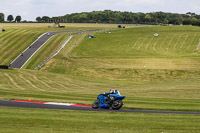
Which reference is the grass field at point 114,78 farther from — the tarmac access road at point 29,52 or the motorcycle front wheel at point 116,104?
the tarmac access road at point 29,52

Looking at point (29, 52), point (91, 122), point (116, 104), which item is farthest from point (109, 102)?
point (29, 52)

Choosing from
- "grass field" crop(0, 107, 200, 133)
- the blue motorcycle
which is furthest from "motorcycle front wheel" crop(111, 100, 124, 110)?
"grass field" crop(0, 107, 200, 133)

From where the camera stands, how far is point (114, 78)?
58812 mm

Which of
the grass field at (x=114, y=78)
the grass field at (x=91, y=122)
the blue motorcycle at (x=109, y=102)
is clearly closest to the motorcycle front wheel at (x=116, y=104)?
the blue motorcycle at (x=109, y=102)

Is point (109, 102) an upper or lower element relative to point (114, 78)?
upper

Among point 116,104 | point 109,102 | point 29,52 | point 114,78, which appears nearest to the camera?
point 116,104

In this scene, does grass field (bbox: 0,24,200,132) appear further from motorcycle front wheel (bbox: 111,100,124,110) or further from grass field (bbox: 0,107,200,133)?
motorcycle front wheel (bbox: 111,100,124,110)

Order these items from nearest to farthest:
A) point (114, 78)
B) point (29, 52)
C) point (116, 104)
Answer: point (116, 104) → point (114, 78) → point (29, 52)

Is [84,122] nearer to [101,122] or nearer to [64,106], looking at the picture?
[101,122]

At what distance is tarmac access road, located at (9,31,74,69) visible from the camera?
239 feet

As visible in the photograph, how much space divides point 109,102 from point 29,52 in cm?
6320

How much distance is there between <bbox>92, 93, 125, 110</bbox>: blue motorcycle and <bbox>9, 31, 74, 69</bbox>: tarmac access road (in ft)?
160

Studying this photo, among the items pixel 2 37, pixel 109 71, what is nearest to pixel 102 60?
pixel 109 71

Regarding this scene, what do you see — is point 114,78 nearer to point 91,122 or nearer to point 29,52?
point 29,52
